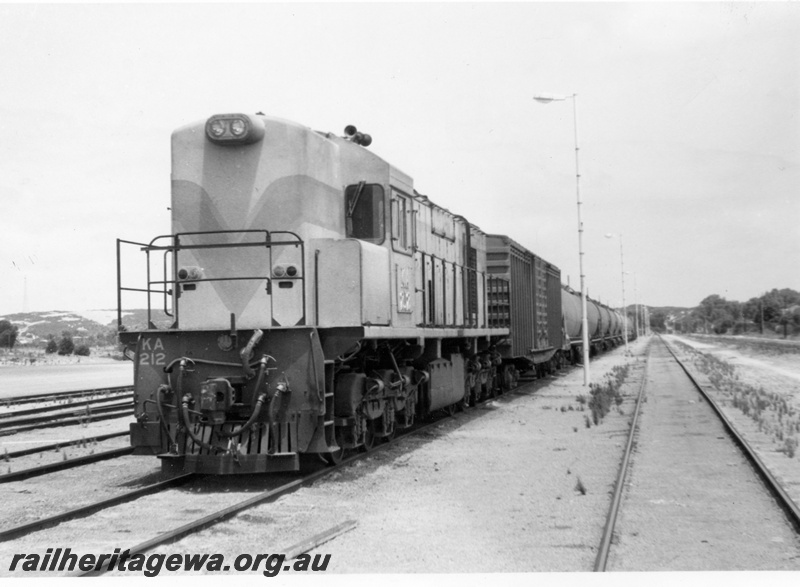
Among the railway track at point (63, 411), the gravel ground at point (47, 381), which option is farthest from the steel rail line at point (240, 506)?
the gravel ground at point (47, 381)

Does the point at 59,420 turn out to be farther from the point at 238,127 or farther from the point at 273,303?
the point at 238,127

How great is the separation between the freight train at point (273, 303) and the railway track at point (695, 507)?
2.99 metres

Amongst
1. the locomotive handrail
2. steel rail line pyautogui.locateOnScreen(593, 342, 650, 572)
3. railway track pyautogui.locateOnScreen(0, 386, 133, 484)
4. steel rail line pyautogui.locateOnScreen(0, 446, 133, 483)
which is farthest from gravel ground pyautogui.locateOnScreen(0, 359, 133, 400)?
steel rail line pyautogui.locateOnScreen(593, 342, 650, 572)

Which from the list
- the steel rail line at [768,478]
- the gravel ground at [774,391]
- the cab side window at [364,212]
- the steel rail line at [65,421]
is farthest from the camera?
the steel rail line at [65,421]

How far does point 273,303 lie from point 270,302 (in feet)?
0.49

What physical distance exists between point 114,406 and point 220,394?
9.97 metres

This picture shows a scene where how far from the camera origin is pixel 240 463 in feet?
24.2

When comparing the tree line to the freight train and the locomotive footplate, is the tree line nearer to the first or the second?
the freight train

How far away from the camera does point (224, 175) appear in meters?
8.26

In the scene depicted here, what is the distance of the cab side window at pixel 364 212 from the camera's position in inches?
357

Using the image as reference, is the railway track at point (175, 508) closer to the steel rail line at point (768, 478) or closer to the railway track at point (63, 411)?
the steel rail line at point (768, 478)

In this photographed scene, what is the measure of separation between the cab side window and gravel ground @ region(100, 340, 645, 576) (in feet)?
8.74

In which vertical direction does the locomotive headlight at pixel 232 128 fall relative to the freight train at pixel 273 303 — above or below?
above

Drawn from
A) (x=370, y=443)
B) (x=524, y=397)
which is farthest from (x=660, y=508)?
(x=524, y=397)
